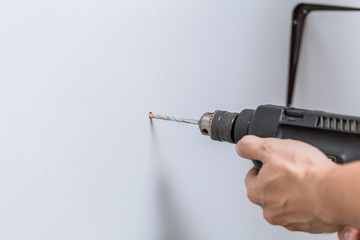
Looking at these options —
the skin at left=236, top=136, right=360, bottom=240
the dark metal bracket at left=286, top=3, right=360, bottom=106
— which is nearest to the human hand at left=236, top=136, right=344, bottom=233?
the skin at left=236, top=136, right=360, bottom=240

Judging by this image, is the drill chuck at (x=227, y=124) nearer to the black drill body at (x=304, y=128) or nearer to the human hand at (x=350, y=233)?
the black drill body at (x=304, y=128)

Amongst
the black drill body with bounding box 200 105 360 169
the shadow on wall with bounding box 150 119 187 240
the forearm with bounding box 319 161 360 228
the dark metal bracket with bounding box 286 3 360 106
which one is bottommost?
the shadow on wall with bounding box 150 119 187 240

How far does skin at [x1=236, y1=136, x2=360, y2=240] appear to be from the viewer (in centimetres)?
34

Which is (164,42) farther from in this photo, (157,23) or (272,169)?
(272,169)

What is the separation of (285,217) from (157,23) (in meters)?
0.29

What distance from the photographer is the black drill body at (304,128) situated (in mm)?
407

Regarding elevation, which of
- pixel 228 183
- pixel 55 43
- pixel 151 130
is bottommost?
pixel 228 183

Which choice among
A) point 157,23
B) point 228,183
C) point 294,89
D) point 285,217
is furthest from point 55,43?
point 294,89

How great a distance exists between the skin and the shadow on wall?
14 cm

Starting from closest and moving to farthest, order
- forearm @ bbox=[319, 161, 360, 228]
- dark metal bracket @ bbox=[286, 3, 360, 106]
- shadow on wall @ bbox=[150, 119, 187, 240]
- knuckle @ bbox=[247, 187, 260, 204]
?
forearm @ bbox=[319, 161, 360, 228] → knuckle @ bbox=[247, 187, 260, 204] → shadow on wall @ bbox=[150, 119, 187, 240] → dark metal bracket @ bbox=[286, 3, 360, 106]

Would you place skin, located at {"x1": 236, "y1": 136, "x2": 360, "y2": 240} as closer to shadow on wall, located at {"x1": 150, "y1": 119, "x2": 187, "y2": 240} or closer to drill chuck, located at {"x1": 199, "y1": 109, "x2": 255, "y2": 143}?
drill chuck, located at {"x1": 199, "y1": 109, "x2": 255, "y2": 143}

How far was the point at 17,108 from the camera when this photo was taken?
38 centimetres

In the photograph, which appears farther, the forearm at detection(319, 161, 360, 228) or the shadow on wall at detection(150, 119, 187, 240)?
the shadow on wall at detection(150, 119, 187, 240)

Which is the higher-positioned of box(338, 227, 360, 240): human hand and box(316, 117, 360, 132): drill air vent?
box(316, 117, 360, 132): drill air vent
